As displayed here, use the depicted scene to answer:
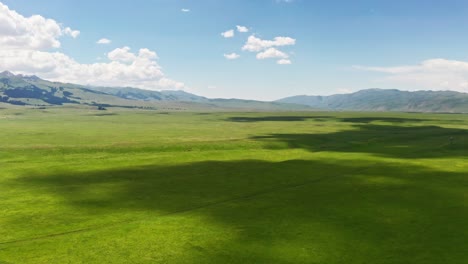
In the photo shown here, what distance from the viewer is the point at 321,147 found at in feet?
396

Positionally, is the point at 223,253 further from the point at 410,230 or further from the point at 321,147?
the point at 321,147

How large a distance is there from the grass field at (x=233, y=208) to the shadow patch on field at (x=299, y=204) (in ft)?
0.55

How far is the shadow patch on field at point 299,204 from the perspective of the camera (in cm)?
3672

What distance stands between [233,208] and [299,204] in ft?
28.1

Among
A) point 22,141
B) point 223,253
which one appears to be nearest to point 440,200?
point 223,253

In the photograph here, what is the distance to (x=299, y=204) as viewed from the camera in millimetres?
52688

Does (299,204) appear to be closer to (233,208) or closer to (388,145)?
(233,208)

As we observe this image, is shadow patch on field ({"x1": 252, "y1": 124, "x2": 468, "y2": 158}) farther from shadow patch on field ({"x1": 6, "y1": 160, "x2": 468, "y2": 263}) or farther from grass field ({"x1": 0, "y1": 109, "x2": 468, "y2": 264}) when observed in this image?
shadow patch on field ({"x1": 6, "y1": 160, "x2": 468, "y2": 263})

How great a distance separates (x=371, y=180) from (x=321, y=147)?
52758 mm

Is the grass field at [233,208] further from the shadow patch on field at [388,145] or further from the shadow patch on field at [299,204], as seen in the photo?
the shadow patch on field at [388,145]

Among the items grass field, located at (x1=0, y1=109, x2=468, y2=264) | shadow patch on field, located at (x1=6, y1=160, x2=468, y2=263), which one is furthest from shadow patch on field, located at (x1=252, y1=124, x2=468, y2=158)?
shadow patch on field, located at (x1=6, y1=160, x2=468, y2=263)

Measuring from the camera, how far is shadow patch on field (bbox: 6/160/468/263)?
3672cm

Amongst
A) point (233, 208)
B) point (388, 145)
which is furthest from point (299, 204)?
point (388, 145)

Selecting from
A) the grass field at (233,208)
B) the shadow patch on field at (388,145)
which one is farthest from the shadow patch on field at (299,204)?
the shadow patch on field at (388,145)
